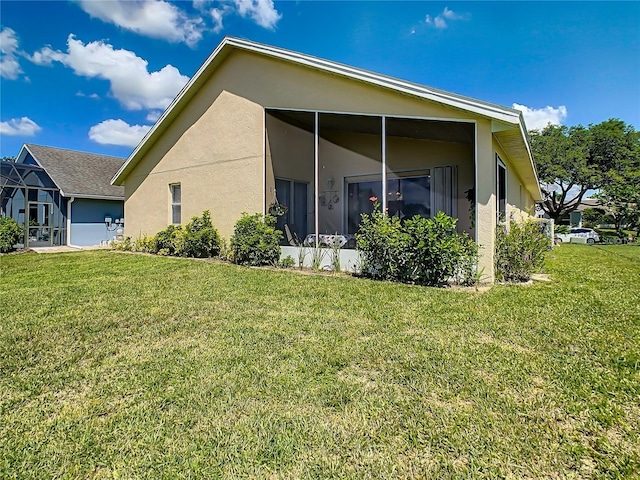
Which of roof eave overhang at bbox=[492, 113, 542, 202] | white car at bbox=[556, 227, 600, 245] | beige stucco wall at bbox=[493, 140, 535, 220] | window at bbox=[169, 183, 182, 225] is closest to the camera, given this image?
roof eave overhang at bbox=[492, 113, 542, 202]

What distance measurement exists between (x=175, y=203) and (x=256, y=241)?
510 cm

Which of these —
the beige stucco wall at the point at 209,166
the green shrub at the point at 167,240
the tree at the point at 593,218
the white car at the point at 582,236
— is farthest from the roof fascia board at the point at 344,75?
the tree at the point at 593,218

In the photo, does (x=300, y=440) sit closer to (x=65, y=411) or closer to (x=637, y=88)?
(x=65, y=411)

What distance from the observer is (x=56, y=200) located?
58.5 feet

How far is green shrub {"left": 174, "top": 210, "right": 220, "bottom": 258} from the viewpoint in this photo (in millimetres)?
10547

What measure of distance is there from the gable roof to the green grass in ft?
11.0

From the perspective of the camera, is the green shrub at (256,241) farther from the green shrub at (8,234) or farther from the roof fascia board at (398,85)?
the green shrub at (8,234)

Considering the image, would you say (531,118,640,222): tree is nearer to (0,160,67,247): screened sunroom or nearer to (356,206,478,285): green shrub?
(356,206,478,285): green shrub

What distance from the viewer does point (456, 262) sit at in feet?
21.1

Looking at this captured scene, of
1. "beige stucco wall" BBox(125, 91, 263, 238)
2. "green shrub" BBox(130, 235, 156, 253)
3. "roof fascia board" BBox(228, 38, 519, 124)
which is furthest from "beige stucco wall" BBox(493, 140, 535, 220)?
"green shrub" BBox(130, 235, 156, 253)

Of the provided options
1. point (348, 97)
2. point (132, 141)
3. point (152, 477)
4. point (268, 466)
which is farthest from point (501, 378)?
point (132, 141)

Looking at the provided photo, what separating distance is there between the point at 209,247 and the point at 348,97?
5.99 m

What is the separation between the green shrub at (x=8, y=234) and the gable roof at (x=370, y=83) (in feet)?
24.1

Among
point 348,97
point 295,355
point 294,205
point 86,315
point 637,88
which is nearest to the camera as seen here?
point 295,355
